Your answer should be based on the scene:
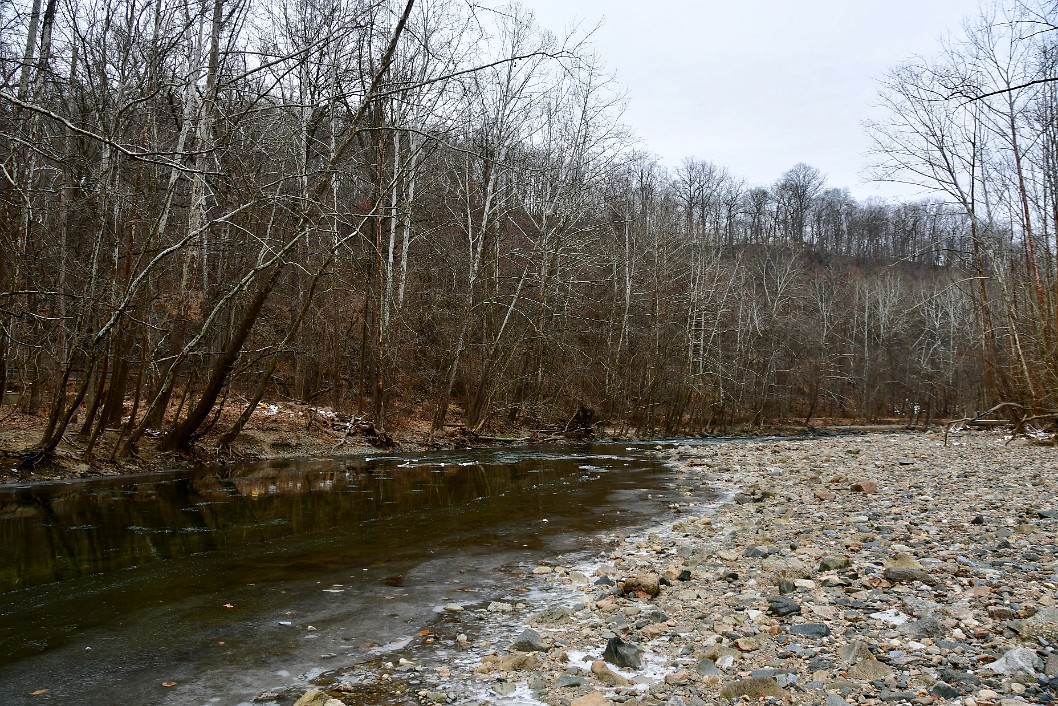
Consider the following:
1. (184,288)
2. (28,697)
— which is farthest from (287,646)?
(184,288)

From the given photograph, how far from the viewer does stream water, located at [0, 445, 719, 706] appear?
4020mm

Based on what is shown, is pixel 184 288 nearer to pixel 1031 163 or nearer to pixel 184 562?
pixel 184 562

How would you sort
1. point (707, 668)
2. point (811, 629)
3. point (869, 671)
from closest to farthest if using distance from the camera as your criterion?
point (869, 671) → point (707, 668) → point (811, 629)

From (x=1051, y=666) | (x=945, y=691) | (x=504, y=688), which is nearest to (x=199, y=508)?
(x=504, y=688)

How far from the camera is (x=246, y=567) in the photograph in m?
6.31

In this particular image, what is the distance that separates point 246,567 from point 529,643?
3220 millimetres

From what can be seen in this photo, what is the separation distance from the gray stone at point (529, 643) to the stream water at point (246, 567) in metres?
0.78

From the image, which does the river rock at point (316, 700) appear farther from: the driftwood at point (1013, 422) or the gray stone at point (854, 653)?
the driftwood at point (1013, 422)

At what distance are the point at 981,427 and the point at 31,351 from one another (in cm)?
2761

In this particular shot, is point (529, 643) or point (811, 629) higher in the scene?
point (811, 629)

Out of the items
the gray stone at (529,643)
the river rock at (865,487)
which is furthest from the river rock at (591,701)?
the river rock at (865,487)

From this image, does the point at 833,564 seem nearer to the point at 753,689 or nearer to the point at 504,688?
the point at 753,689

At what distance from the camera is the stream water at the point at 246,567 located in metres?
4.02

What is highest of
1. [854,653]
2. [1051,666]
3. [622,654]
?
[1051,666]
